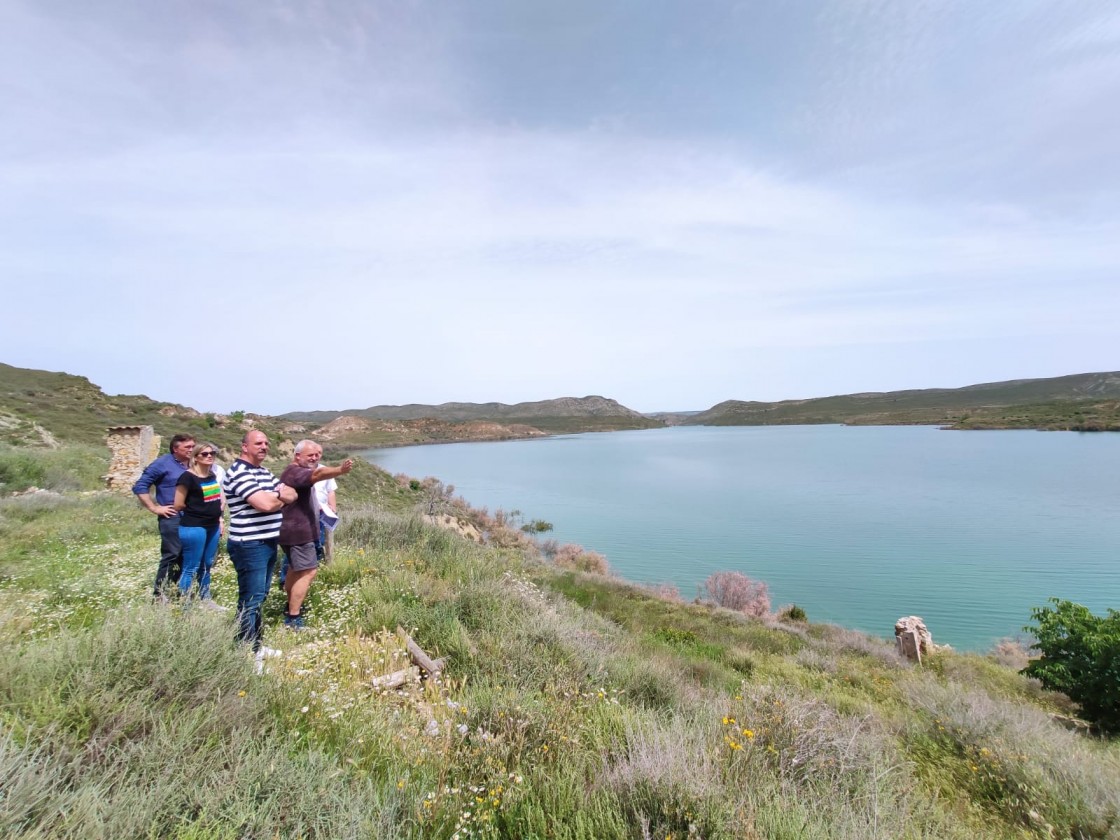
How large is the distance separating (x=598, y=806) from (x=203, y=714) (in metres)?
2.10

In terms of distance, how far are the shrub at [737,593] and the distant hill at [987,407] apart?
97.9 m

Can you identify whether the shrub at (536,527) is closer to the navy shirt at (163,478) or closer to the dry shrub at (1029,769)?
the navy shirt at (163,478)

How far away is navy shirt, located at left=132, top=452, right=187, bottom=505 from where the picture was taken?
5761 mm

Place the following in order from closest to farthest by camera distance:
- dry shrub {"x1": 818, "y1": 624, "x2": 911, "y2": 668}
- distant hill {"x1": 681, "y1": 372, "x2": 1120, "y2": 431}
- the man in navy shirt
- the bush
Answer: the man in navy shirt < dry shrub {"x1": 818, "y1": 624, "x2": 911, "y2": 668} < the bush < distant hill {"x1": 681, "y1": 372, "x2": 1120, "y2": 431}

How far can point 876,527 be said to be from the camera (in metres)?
28.3

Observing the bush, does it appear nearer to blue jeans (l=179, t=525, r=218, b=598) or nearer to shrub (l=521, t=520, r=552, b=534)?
blue jeans (l=179, t=525, r=218, b=598)

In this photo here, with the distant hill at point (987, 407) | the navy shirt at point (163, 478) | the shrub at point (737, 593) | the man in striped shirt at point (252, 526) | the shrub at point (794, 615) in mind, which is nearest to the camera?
the man in striped shirt at point (252, 526)

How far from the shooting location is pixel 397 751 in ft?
9.73

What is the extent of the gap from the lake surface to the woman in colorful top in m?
18.3

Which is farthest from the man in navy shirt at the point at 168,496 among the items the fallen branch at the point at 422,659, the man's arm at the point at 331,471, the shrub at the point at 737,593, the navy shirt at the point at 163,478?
the shrub at the point at 737,593

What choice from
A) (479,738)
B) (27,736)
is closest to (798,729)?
(479,738)

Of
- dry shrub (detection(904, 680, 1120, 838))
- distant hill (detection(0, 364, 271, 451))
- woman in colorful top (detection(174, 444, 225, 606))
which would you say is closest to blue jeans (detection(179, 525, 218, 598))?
woman in colorful top (detection(174, 444, 225, 606))

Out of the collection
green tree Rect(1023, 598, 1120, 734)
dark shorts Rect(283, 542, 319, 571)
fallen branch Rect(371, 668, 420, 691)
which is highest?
dark shorts Rect(283, 542, 319, 571)

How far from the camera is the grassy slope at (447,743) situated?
7.05 ft
